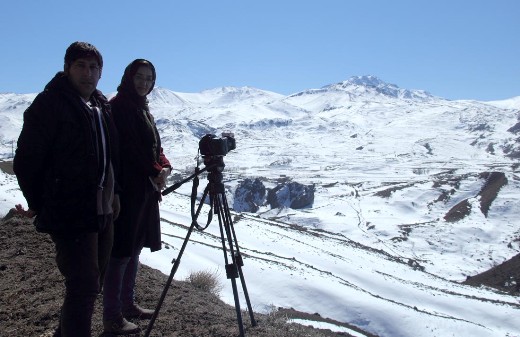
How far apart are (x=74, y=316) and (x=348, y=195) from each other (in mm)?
102449

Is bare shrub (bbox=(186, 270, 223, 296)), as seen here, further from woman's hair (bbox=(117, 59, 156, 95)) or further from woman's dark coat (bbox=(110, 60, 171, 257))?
woman's hair (bbox=(117, 59, 156, 95))

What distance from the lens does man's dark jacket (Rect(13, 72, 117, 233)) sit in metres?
3.10

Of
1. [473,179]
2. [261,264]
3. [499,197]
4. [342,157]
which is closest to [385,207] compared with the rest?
[499,197]

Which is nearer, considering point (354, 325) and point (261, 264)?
point (354, 325)

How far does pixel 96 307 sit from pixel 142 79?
8.26ft

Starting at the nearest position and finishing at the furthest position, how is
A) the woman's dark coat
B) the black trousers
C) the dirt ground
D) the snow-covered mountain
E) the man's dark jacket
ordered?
the man's dark jacket, the black trousers, the woman's dark coat, the dirt ground, the snow-covered mountain

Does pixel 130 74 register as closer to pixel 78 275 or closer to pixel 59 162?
pixel 59 162

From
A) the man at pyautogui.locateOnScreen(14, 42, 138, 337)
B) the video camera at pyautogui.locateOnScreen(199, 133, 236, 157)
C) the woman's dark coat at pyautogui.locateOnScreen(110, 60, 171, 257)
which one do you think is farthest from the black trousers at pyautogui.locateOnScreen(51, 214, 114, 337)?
the video camera at pyautogui.locateOnScreen(199, 133, 236, 157)

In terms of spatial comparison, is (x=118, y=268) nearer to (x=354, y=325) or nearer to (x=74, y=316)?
(x=74, y=316)

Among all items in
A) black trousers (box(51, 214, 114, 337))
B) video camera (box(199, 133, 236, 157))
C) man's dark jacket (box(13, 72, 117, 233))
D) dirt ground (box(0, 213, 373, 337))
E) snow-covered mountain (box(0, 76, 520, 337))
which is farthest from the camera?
snow-covered mountain (box(0, 76, 520, 337))

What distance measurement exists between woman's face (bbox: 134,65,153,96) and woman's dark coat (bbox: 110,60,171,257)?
0.12 feet

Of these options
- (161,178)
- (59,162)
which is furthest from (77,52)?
(161,178)

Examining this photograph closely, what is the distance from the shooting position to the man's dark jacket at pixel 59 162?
3.10 m

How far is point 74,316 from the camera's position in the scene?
10.9 feet
